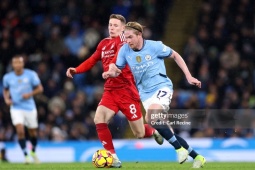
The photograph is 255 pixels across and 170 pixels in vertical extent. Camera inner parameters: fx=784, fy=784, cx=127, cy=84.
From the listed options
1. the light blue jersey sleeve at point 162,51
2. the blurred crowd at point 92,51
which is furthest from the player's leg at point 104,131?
the blurred crowd at point 92,51

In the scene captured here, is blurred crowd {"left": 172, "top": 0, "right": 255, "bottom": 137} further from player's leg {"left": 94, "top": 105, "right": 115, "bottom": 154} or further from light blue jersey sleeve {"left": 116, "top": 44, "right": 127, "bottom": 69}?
light blue jersey sleeve {"left": 116, "top": 44, "right": 127, "bottom": 69}

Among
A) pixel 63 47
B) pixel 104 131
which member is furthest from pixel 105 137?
pixel 63 47

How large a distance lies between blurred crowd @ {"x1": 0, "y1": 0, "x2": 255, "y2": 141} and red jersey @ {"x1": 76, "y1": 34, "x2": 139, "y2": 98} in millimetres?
6142

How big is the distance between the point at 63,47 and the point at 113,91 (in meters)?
9.66

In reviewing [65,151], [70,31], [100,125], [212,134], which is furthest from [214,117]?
[70,31]

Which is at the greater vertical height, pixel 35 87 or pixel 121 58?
pixel 121 58

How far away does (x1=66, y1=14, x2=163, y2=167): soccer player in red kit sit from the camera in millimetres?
12211

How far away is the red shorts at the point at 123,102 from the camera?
492 inches

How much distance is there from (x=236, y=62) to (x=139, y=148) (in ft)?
15.5

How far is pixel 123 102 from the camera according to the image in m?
12.6

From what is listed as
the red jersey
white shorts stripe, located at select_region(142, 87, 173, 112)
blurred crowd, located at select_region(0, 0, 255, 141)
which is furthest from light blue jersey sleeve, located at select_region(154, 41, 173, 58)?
blurred crowd, located at select_region(0, 0, 255, 141)

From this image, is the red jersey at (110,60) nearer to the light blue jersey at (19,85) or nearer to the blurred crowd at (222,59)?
the light blue jersey at (19,85)

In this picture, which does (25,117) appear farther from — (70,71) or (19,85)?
(70,71)

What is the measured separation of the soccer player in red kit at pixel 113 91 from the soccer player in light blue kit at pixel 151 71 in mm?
900
